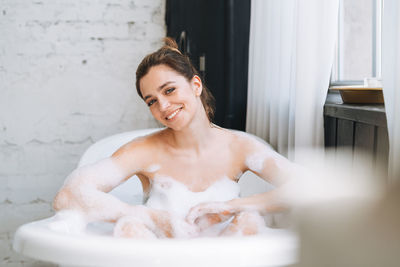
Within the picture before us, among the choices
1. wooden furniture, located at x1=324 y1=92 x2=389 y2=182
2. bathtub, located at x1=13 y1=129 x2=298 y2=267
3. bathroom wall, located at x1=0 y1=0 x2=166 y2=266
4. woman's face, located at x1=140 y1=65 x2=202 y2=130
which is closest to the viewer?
bathtub, located at x1=13 y1=129 x2=298 y2=267

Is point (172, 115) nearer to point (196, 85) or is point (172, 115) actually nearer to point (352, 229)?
point (196, 85)

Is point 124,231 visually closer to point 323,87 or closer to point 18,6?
point 323,87

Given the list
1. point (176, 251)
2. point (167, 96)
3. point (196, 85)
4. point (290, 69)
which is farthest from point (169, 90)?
point (176, 251)

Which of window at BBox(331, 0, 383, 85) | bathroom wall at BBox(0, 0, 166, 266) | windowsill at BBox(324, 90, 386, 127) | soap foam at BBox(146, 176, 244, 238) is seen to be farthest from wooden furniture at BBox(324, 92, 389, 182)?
bathroom wall at BBox(0, 0, 166, 266)

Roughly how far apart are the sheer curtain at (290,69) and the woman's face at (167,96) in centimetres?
35

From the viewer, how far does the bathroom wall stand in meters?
2.43

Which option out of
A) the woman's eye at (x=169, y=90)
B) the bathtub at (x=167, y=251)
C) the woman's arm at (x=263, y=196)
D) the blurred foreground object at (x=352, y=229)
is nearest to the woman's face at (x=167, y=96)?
the woman's eye at (x=169, y=90)

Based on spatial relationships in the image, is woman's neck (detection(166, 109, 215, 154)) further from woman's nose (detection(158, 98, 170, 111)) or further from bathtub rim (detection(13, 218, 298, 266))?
bathtub rim (detection(13, 218, 298, 266))

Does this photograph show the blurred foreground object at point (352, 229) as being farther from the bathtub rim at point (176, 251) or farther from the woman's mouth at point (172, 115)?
the woman's mouth at point (172, 115)

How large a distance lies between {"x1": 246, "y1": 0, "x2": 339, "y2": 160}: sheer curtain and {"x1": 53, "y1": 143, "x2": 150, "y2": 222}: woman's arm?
22.3 inches

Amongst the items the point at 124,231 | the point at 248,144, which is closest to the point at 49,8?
the point at 248,144

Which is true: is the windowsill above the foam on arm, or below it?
above

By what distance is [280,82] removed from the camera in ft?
5.21

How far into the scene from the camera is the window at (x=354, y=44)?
158 centimetres
